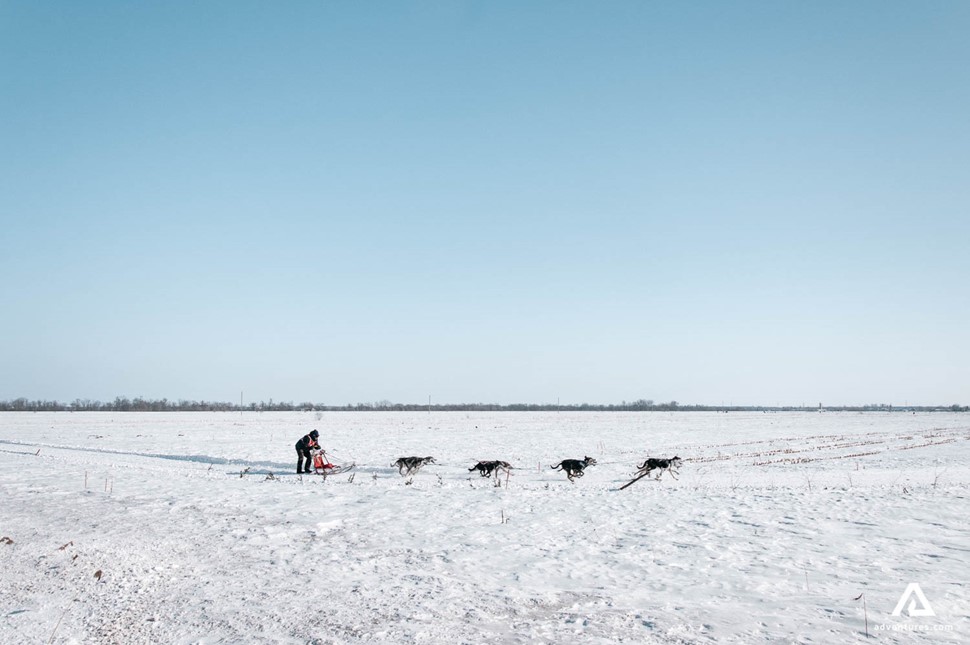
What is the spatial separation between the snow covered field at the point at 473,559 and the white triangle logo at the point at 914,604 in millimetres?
116

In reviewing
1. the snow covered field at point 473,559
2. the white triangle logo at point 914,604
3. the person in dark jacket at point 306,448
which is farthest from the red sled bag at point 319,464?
the white triangle logo at point 914,604

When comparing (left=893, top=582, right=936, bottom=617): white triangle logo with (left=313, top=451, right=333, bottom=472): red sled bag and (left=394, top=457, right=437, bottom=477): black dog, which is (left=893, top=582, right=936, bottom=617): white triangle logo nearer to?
→ (left=394, top=457, right=437, bottom=477): black dog

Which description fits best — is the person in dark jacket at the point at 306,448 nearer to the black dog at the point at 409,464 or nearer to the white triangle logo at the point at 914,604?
the black dog at the point at 409,464

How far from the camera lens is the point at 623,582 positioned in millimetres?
8945

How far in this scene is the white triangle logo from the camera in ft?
24.8

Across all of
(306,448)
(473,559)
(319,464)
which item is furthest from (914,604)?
(306,448)

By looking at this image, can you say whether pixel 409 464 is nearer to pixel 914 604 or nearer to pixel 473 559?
pixel 473 559

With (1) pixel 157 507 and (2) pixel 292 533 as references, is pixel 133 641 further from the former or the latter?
(1) pixel 157 507

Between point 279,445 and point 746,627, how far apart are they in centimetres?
3230

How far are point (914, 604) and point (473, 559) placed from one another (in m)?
6.27

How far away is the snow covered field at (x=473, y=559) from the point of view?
727 cm

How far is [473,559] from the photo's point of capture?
33.5 ft

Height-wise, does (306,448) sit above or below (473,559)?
above

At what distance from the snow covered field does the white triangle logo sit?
116 millimetres
